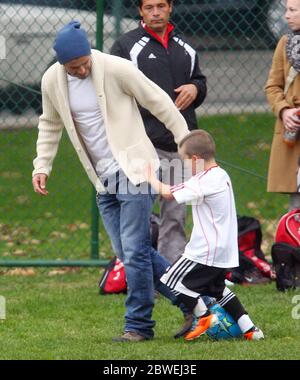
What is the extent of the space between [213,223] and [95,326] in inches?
46.0

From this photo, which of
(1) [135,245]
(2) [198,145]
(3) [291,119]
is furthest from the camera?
(3) [291,119]

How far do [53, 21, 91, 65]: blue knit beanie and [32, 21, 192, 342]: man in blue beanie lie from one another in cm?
2

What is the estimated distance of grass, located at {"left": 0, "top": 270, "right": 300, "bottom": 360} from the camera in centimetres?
667

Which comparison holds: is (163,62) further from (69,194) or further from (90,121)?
(69,194)

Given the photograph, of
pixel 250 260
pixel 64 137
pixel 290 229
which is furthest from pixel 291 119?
pixel 64 137

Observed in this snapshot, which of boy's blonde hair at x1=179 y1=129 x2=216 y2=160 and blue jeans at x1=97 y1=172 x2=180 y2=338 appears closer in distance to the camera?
boy's blonde hair at x1=179 y1=129 x2=216 y2=160

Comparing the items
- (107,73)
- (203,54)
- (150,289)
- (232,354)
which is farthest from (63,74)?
(203,54)

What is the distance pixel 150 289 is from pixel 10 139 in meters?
5.12

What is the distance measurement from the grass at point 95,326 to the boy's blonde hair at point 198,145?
103 centimetres

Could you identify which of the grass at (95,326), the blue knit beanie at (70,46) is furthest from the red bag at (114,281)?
the blue knit beanie at (70,46)

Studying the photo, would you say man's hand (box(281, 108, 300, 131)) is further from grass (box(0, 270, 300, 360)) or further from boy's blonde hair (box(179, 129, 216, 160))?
boy's blonde hair (box(179, 129, 216, 160))

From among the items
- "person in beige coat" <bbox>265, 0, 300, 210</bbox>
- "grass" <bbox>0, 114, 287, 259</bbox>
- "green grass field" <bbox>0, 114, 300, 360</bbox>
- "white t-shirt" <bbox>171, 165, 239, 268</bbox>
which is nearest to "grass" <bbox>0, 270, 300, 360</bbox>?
"green grass field" <bbox>0, 114, 300, 360</bbox>

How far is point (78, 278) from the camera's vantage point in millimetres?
9461

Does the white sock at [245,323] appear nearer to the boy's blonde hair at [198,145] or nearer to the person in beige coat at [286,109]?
the boy's blonde hair at [198,145]
